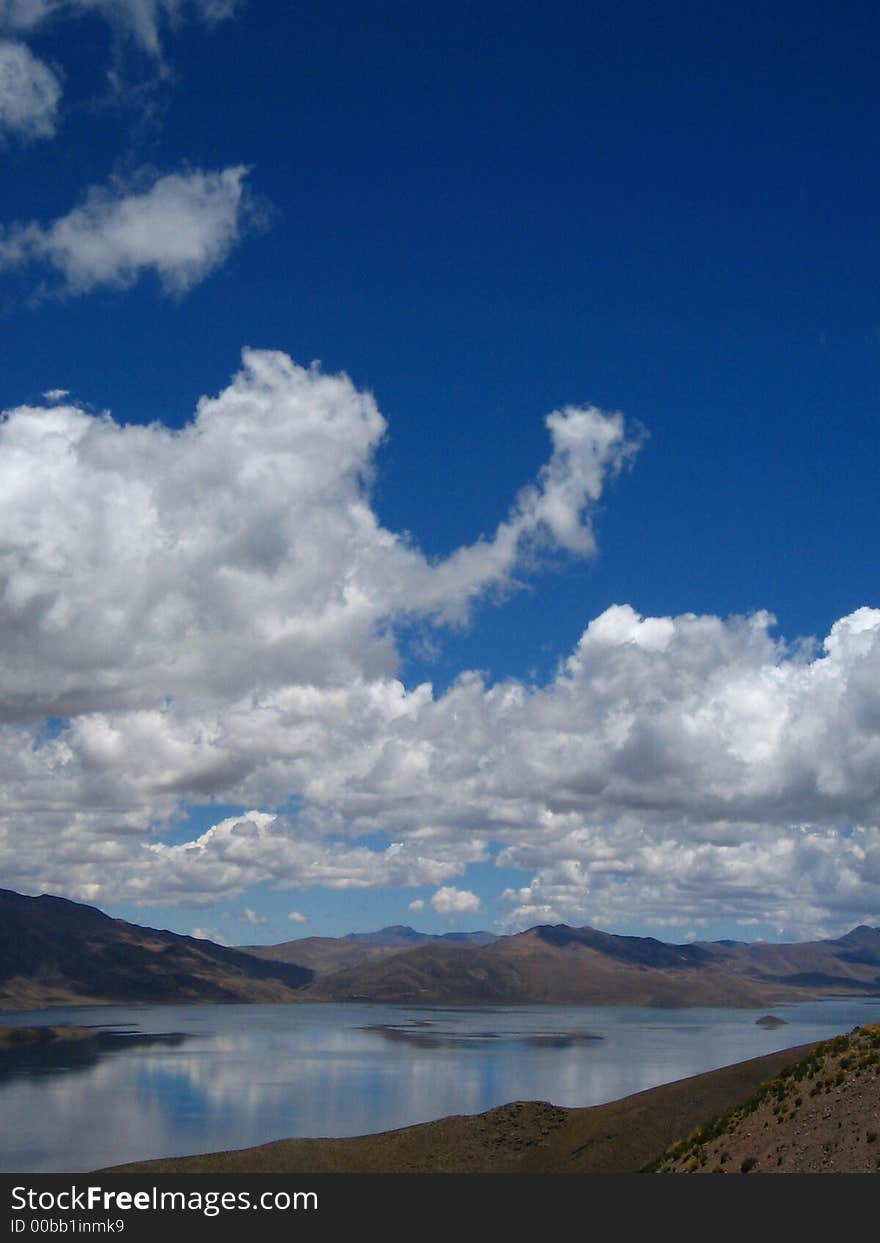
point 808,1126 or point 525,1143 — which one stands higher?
point 808,1126

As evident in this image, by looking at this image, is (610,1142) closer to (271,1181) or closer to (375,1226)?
(271,1181)

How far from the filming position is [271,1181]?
64.4 metres

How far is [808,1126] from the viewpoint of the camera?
5341 centimetres

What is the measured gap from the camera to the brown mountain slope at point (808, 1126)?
4978cm

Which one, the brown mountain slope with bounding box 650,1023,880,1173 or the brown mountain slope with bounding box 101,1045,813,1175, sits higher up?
the brown mountain slope with bounding box 650,1023,880,1173

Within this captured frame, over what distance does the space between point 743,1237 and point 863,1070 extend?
19.1 metres

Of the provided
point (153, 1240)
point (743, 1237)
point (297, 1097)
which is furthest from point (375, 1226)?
point (297, 1097)

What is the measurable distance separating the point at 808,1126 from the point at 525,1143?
41.4 m

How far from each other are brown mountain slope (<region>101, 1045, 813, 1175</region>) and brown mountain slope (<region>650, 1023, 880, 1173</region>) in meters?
20.9

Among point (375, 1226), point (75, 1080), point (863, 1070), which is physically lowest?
point (75, 1080)

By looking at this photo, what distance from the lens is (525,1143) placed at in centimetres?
8925

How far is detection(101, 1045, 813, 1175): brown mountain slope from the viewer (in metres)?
83.9

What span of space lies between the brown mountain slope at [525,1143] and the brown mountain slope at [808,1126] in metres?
20.9

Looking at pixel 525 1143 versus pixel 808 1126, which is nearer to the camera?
pixel 808 1126
